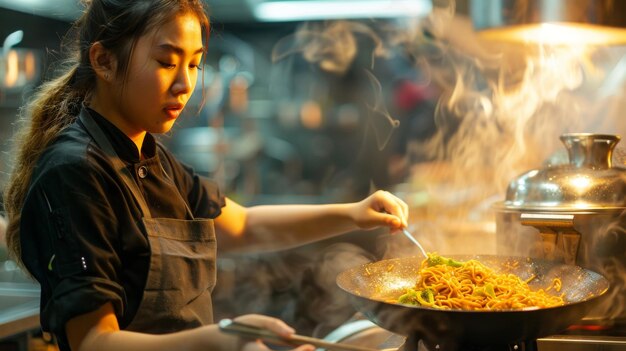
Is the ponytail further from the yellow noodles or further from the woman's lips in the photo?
the yellow noodles

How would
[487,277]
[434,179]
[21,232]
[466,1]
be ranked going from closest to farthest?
1. [21,232]
2. [487,277]
3. [466,1]
4. [434,179]

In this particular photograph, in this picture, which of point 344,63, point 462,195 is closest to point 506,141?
point 462,195

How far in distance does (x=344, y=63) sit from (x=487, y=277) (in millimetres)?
4253

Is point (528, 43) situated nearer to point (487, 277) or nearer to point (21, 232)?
point (487, 277)

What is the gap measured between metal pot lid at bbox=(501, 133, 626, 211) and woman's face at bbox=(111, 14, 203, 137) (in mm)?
938

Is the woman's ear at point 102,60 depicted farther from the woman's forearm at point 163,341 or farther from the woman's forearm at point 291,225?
the woman's forearm at point 291,225

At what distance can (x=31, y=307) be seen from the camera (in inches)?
85.3

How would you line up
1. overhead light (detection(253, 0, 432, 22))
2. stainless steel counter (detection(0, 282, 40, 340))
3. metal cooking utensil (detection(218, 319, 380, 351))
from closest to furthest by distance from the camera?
metal cooking utensil (detection(218, 319, 380, 351)) → stainless steel counter (detection(0, 282, 40, 340)) → overhead light (detection(253, 0, 432, 22))

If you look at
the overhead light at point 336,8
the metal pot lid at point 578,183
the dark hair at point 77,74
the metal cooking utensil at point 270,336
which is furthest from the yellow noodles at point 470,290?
the overhead light at point 336,8

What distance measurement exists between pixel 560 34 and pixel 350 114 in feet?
11.3

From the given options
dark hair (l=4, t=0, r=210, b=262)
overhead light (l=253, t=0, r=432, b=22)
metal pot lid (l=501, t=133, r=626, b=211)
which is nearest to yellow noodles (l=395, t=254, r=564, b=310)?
metal pot lid (l=501, t=133, r=626, b=211)

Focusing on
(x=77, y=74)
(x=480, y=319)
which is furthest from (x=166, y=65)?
(x=480, y=319)

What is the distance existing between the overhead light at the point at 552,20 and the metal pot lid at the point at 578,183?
18.8 inches

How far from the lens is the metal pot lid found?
1.57m
